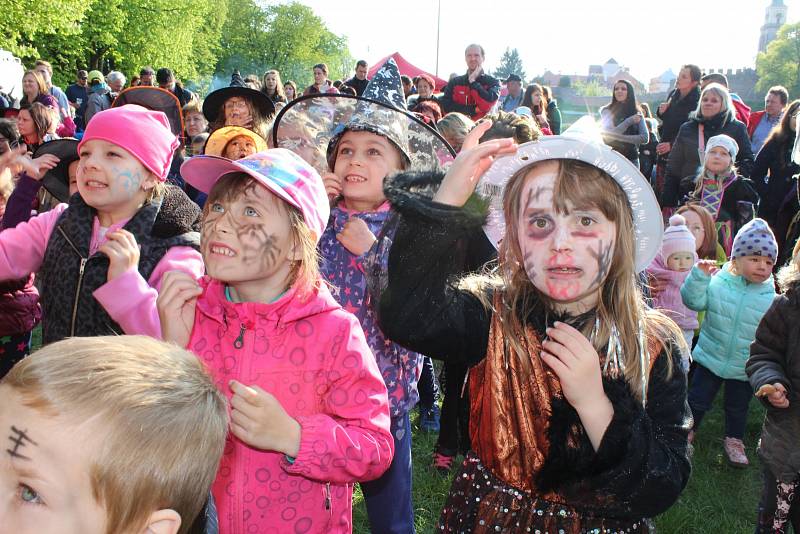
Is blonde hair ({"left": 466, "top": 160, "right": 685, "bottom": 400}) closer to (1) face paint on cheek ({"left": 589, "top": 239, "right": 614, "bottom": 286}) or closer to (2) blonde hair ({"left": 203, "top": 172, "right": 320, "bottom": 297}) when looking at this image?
(1) face paint on cheek ({"left": 589, "top": 239, "right": 614, "bottom": 286})

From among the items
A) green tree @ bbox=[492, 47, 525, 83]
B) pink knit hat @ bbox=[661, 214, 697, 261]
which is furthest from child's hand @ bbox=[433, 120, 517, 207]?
green tree @ bbox=[492, 47, 525, 83]

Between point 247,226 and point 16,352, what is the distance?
2175 mm

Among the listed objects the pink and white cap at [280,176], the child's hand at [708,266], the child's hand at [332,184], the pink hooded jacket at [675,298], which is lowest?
the pink hooded jacket at [675,298]

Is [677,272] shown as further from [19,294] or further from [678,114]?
[678,114]

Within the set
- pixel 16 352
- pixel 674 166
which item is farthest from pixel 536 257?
pixel 674 166

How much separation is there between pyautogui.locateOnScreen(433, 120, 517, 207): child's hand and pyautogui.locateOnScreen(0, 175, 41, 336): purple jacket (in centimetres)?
234

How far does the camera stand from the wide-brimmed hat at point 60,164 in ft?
10.7

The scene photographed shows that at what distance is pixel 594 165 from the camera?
1.62 meters

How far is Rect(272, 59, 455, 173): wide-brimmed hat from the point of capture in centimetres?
262

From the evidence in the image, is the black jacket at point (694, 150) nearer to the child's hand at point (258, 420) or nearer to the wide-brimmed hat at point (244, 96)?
the wide-brimmed hat at point (244, 96)

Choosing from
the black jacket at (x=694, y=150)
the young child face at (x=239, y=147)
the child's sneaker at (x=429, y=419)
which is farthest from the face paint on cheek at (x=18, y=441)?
the black jacket at (x=694, y=150)

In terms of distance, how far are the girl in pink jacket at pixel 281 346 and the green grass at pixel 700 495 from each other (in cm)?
147

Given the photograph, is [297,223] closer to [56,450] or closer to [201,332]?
[201,332]

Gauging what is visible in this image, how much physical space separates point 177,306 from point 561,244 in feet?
3.36
